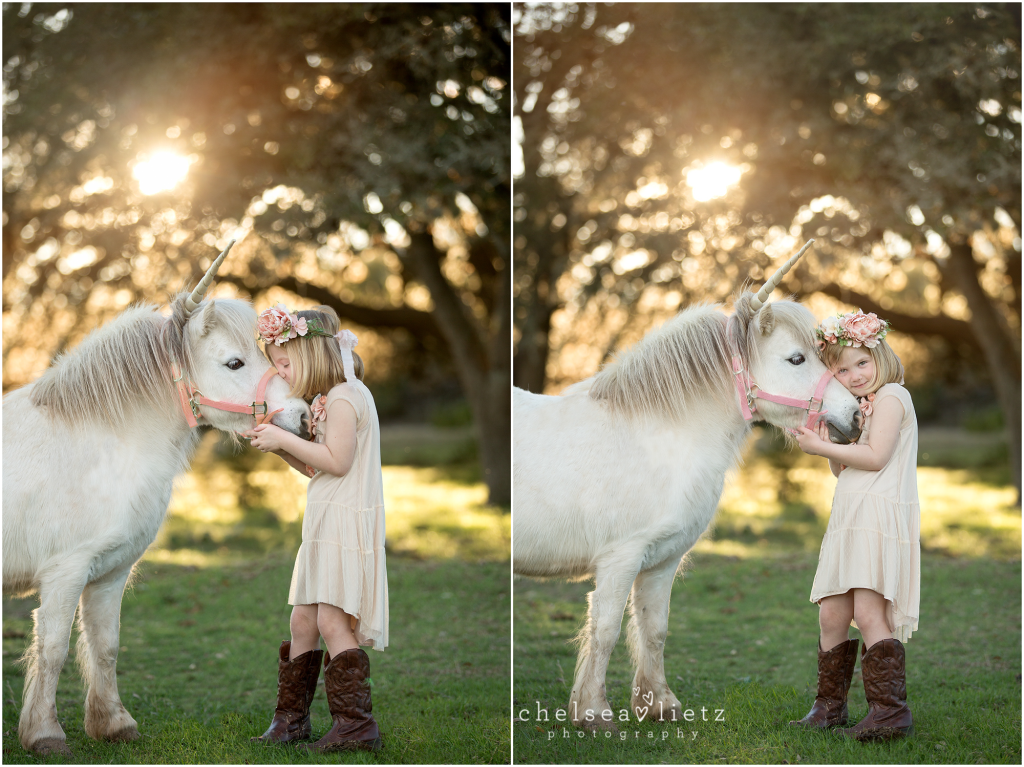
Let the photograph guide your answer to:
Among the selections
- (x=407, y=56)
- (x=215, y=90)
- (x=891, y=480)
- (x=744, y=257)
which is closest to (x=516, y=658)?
(x=891, y=480)

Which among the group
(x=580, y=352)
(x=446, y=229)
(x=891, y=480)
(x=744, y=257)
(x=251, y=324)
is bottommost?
(x=891, y=480)

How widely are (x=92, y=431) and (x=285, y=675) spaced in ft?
3.61

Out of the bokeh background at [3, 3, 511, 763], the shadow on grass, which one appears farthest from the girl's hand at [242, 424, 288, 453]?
the bokeh background at [3, 3, 511, 763]

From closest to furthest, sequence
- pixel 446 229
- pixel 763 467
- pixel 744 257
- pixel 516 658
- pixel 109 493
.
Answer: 1. pixel 109 493
2. pixel 516 658
3. pixel 744 257
4. pixel 446 229
5. pixel 763 467

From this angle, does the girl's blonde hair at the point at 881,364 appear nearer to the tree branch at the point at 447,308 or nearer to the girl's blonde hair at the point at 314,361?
the girl's blonde hair at the point at 314,361

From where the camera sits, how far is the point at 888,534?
9.44 feet

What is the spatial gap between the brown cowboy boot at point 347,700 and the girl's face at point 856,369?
6.37 ft

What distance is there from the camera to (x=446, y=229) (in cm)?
795

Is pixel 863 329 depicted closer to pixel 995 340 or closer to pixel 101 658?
pixel 101 658

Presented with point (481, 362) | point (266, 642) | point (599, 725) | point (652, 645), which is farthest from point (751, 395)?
point (481, 362)

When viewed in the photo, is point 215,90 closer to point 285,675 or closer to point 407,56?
point 407,56

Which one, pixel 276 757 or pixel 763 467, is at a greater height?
pixel 763 467

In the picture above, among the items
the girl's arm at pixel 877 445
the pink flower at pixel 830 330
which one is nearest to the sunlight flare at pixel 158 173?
the pink flower at pixel 830 330

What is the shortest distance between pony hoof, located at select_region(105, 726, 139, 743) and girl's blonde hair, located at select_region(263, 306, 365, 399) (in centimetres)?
140
